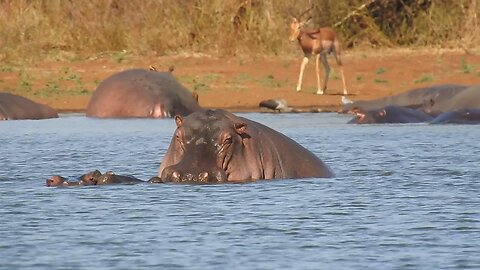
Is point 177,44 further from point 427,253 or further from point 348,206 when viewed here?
point 427,253

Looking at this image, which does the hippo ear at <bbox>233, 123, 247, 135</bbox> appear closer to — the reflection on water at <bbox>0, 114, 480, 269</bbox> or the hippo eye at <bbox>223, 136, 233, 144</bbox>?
the hippo eye at <bbox>223, 136, 233, 144</bbox>

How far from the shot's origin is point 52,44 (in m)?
26.0

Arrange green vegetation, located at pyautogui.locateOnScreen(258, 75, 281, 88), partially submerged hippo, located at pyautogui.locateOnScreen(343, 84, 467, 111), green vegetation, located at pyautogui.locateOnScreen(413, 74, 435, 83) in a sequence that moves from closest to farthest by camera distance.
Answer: partially submerged hippo, located at pyautogui.locateOnScreen(343, 84, 467, 111) → green vegetation, located at pyautogui.locateOnScreen(258, 75, 281, 88) → green vegetation, located at pyautogui.locateOnScreen(413, 74, 435, 83)

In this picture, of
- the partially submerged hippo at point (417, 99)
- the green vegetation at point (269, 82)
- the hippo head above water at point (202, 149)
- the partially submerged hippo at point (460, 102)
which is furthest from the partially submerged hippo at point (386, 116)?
the hippo head above water at point (202, 149)

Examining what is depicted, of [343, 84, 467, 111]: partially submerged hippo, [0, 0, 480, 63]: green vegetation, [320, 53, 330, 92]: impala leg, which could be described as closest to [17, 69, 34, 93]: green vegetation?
[0, 0, 480, 63]: green vegetation

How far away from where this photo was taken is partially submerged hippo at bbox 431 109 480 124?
17.9 m

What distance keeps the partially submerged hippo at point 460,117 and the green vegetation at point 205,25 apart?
814 centimetres

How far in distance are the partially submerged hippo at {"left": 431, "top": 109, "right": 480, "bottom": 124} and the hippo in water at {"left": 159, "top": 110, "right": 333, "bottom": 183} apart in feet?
23.5

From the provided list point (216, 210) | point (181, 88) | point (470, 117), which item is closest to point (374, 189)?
point (216, 210)

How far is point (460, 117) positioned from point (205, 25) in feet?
30.6

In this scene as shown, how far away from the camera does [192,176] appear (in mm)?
10305

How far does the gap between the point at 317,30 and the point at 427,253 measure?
56.7 feet

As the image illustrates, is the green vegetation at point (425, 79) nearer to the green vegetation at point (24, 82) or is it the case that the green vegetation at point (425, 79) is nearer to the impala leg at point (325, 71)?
the impala leg at point (325, 71)

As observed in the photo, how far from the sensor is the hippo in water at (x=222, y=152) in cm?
1038
